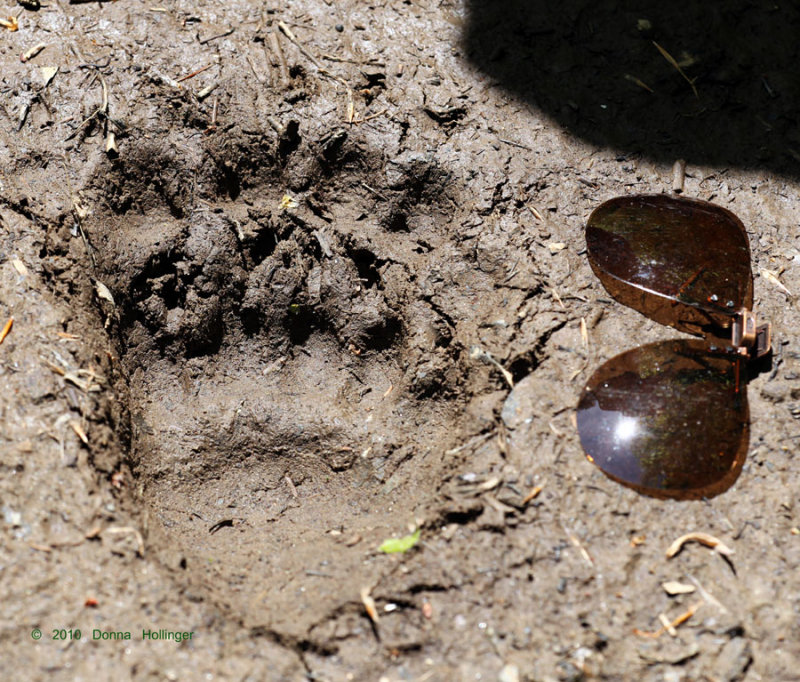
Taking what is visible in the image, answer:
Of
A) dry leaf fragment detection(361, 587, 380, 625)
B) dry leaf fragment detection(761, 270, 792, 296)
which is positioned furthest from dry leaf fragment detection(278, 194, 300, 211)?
dry leaf fragment detection(761, 270, 792, 296)

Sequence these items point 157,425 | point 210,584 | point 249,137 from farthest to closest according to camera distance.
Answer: point 249,137
point 157,425
point 210,584

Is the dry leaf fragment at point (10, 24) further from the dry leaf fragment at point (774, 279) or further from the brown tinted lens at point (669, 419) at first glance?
the dry leaf fragment at point (774, 279)

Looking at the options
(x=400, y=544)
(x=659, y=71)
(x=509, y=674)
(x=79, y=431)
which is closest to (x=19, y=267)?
(x=79, y=431)

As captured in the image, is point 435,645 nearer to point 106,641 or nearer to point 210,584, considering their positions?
point 210,584

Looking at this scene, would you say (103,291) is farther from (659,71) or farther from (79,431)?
(659,71)

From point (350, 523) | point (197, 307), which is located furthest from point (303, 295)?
point (350, 523)

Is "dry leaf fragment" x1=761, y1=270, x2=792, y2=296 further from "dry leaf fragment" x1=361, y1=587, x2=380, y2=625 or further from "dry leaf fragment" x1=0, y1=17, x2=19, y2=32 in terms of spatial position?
"dry leaf fragment" x1=0, y1=17, x2=19, y2=32
